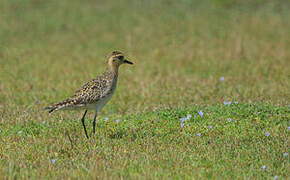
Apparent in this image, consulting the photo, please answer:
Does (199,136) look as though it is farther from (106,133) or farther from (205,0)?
(205,0)

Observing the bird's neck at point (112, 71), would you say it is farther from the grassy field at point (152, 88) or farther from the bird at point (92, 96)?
the grassy field at point (152, 88)

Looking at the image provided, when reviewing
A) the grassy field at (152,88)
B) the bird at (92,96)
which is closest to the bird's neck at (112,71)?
the bird at (92,96)

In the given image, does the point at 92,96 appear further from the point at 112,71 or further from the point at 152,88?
the point at 152,88

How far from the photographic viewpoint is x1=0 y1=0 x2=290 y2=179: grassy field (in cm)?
630

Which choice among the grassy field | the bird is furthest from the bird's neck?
the grassy field

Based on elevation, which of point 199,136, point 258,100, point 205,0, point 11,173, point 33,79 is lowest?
point 11,173

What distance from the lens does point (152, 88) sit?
11180 millimetres

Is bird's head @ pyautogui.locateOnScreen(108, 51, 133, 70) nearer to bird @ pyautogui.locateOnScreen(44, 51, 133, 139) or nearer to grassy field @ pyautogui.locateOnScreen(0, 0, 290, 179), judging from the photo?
bird @ pyautogui.locateOnScreen(44, 51, 133, 139)

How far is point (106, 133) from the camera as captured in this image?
25.2 feet

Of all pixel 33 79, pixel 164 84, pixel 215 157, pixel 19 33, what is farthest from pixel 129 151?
pixel 19 33

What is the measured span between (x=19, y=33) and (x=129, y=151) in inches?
470

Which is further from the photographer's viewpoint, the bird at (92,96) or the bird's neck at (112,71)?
the bird's neck at (112,71)

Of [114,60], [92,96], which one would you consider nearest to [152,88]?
[114,60]

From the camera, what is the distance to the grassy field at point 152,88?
6.30 metres
